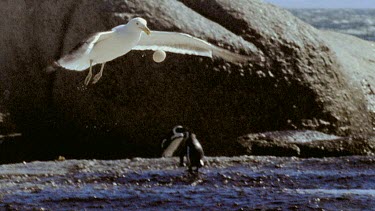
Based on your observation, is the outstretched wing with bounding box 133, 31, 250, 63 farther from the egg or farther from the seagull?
the egg

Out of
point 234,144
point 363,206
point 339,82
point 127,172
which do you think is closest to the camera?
point 363,206

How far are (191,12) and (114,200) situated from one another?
5.34 metres

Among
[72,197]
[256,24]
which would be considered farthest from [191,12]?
[72,197]

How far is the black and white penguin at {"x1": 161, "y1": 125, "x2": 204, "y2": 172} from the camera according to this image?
14.6 m

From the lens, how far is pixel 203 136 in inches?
661

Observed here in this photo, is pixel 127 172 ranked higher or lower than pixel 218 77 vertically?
lower

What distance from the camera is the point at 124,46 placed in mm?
13812

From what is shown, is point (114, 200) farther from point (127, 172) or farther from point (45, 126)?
point (45, 126)

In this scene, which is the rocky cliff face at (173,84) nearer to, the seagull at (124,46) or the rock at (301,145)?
the rock at (301,145)

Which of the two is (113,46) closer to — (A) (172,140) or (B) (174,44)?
(B) (174,44)

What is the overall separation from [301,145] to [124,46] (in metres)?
3.71

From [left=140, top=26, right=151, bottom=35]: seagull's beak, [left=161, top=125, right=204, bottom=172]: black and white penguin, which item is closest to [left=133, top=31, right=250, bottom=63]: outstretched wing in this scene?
[left=140, top=26, right=151, bottom=35]: seagull's beak

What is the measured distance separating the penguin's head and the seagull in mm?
1356

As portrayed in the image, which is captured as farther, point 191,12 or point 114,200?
point 191,12
